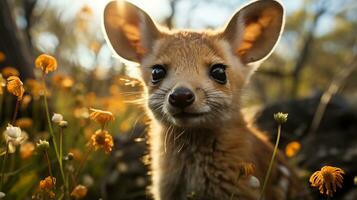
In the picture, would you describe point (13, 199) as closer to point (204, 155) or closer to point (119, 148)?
point (204, 155)

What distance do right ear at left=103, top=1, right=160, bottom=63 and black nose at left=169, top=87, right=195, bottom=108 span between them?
1.20 meters

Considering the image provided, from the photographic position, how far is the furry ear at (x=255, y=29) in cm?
400

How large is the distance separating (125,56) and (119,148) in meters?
2.00

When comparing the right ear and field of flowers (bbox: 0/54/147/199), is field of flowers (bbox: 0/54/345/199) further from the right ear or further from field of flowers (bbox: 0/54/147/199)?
the right ear

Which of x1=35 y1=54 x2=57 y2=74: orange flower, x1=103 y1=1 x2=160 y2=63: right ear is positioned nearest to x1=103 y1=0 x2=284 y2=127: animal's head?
x1=103 y1=1 x2=160 y2=63: right ear

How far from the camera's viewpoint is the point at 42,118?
248 inches

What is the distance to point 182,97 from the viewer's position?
10.7 ft

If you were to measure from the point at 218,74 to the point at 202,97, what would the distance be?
44 centimetres

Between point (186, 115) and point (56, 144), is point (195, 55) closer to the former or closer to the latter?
point (186, 115)

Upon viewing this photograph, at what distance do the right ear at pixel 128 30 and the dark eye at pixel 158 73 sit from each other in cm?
49

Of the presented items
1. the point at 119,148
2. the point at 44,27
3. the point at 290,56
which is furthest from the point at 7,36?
the point at 290,56

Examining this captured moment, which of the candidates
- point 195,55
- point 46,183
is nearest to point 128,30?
point 195,55

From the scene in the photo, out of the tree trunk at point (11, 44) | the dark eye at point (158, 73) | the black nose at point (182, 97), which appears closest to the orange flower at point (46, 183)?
the black nose at point (182, 97)

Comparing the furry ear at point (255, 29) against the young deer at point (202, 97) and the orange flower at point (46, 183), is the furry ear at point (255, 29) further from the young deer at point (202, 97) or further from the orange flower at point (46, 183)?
the orange flower at point (46, 183)
